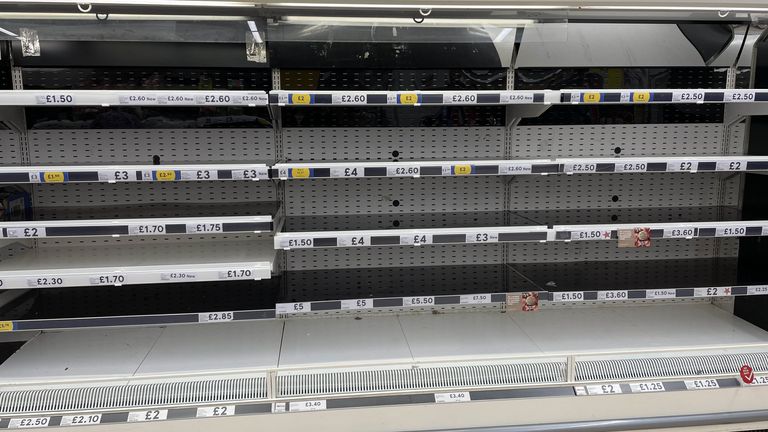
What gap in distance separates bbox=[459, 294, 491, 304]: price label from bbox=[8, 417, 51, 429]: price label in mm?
1673

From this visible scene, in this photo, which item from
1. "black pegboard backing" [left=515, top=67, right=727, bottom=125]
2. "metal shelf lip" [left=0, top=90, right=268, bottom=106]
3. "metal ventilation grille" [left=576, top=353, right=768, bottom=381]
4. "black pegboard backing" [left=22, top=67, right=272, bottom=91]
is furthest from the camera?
"black pegboard backing" [left=515, top=67, right=727, bottom=125]

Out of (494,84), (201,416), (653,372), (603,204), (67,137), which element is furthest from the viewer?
(603,204)

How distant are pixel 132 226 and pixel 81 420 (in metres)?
0.76

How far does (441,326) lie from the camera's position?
2.53m

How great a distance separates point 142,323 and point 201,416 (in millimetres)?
438

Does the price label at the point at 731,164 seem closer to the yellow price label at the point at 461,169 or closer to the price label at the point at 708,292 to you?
the price label at the point at 708,292

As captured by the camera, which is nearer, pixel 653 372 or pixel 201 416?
pixel 201 416

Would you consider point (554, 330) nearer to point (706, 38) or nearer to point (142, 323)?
point (706, 38)

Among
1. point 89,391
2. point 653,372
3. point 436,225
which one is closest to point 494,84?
point 436,225

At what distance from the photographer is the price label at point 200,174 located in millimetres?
1906

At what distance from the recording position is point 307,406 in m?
1.99

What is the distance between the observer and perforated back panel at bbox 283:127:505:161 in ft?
8.10

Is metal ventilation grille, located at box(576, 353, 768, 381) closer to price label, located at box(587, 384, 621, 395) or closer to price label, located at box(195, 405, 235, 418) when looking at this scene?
price label, located at box(587, 384, 621, 395)

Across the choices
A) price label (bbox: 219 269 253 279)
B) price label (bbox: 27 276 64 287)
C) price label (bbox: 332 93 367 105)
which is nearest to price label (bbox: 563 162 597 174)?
price label (bbox: 332 93 367 105)
